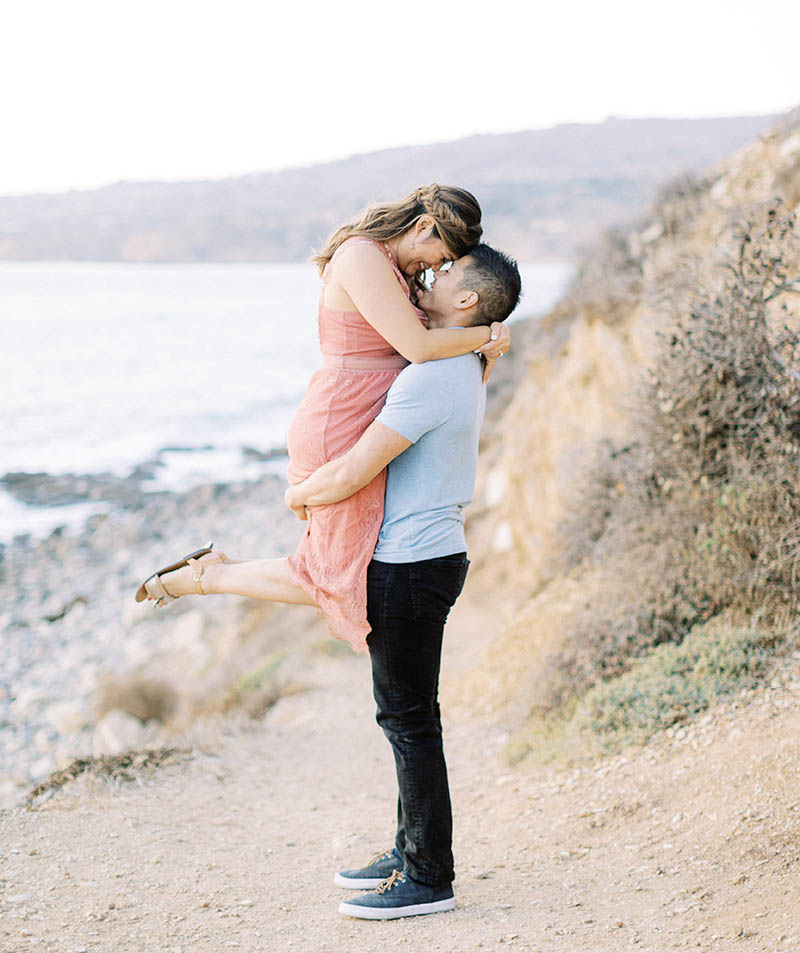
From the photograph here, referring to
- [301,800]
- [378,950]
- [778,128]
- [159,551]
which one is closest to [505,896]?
[378,950]

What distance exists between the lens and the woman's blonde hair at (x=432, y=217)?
2994 millimetres

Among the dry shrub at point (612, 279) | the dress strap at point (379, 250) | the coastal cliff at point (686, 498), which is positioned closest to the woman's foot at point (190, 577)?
the dress strap at point (379, 250)

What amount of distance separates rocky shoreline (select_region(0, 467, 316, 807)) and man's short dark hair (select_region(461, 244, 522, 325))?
3.68 metres

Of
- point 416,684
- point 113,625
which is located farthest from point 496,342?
point 113,625

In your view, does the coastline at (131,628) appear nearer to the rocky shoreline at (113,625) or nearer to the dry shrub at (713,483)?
the rocky shoreline at (113,625)

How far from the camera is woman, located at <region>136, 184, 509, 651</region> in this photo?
9.81 feet

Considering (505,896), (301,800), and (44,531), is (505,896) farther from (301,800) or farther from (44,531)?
(44,531)

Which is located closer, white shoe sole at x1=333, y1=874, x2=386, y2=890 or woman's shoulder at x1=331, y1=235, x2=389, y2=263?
woman's shoulder at x1=331, y1=235, x2=389, y2=263

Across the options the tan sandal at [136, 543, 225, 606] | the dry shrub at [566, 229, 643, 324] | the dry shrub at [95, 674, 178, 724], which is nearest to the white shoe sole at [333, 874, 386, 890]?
the tan sandal at [136, 543, 225, 606]

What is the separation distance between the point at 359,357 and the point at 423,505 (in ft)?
1.75

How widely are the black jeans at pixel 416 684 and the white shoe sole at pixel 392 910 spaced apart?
3.5 inches

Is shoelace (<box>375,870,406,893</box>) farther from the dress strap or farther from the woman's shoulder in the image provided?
the woman's shoulder

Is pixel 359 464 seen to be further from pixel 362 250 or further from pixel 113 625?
pixel 113 625

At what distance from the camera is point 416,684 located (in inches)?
123
